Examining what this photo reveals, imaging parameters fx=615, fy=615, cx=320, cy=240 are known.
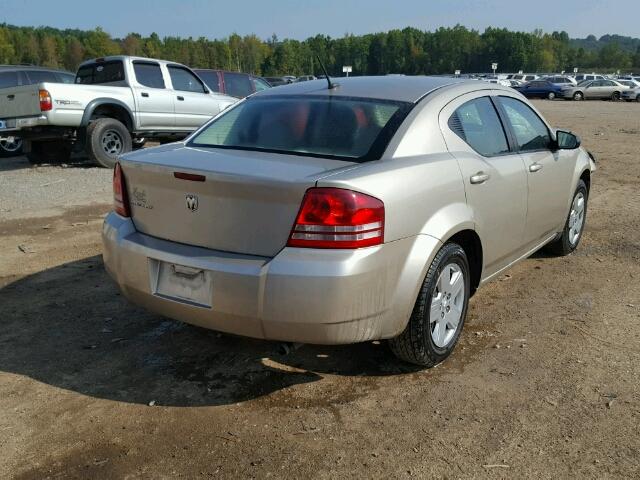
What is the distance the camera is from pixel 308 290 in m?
2.83

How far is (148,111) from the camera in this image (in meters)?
11.5

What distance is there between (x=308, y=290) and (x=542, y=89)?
45912mm

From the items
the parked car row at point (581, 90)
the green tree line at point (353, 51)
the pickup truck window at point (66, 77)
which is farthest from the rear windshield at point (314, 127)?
the green tree line at point (353, 51)

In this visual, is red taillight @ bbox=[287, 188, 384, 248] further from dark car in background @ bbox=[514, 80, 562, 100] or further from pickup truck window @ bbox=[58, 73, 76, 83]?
dark car in background @ bbox=[514, 80, 562, 100]

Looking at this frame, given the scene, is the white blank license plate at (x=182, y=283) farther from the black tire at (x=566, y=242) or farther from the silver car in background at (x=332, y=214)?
the black tire at (x=566, y=242)

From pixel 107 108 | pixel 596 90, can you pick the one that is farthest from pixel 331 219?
pixel 596 90

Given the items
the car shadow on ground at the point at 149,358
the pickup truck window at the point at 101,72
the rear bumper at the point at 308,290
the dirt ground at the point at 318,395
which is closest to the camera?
the dirt ground at the point at 318,395

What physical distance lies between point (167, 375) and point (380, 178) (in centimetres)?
168

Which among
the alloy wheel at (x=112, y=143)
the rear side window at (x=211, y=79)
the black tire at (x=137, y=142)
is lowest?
the black tire at (x=137, y=142)

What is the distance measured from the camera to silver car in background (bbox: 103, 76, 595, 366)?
2.88 metres

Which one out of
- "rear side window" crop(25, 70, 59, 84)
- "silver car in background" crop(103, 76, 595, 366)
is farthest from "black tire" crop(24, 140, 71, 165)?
"silver car in background" crop(103, 76, 595, 366)

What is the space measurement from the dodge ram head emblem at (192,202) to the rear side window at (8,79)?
11737 millimetres

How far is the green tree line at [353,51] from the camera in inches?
4943

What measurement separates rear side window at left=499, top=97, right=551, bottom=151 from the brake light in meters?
7.99
